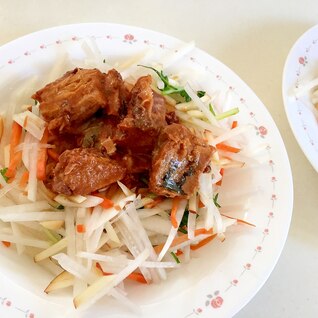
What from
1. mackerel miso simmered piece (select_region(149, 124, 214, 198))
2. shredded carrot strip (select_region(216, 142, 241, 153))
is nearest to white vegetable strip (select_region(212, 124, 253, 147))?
shredded carrot strip (select_region(216, 142, 241, 153))

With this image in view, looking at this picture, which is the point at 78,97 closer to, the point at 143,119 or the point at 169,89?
the point at 143,119

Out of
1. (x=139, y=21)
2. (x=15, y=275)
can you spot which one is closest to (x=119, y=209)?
(x=15, y=275)

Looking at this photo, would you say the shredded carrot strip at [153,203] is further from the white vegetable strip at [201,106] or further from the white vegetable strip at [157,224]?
the white vegetable strip at [201,106]

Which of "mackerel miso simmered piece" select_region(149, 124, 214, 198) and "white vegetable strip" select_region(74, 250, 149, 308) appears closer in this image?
"white vegetable strip" select_region(74, 250, 149, 308)

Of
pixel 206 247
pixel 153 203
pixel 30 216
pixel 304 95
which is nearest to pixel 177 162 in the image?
pixel 153 203

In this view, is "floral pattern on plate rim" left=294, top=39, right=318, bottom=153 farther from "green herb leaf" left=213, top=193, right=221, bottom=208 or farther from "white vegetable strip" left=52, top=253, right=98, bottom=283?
"white vegetable strip" left=52, top=253, right=98, bottom=283
